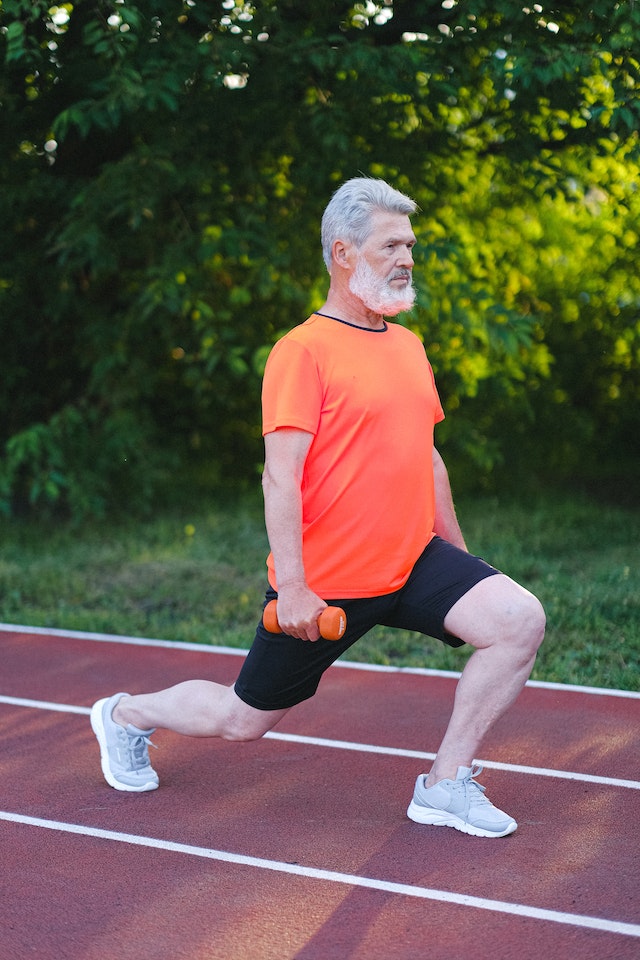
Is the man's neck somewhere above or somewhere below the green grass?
above

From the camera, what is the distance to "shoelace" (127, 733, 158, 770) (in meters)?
4.36

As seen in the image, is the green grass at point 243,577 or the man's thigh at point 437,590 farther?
the green grass at point 243,577

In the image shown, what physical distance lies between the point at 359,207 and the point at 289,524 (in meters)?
1.07

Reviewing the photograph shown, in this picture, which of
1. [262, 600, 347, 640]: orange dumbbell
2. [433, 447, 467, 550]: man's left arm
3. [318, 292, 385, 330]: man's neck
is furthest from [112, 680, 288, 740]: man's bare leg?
[318, 292, 385, 330]: man's neck

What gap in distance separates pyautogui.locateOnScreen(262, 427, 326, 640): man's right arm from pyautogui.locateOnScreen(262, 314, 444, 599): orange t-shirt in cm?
6

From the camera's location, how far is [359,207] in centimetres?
377

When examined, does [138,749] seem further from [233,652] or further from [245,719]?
[233,652]

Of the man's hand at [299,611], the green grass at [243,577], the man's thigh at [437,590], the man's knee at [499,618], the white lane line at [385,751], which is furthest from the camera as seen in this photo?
the green grass at [243,577]

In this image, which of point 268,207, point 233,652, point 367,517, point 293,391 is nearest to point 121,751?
point 367,517

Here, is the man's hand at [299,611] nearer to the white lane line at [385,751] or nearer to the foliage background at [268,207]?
the white lane line at [385,751]

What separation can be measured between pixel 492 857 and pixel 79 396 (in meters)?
8.56

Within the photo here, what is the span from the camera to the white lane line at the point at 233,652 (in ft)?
19.2

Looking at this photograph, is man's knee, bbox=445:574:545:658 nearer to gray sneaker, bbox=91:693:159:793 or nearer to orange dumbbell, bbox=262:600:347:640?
orange dumbbell, bbox=262:600:347:640

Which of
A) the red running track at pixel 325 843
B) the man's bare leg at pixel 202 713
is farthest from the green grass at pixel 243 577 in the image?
the man's bare leg at pixel 202 713
